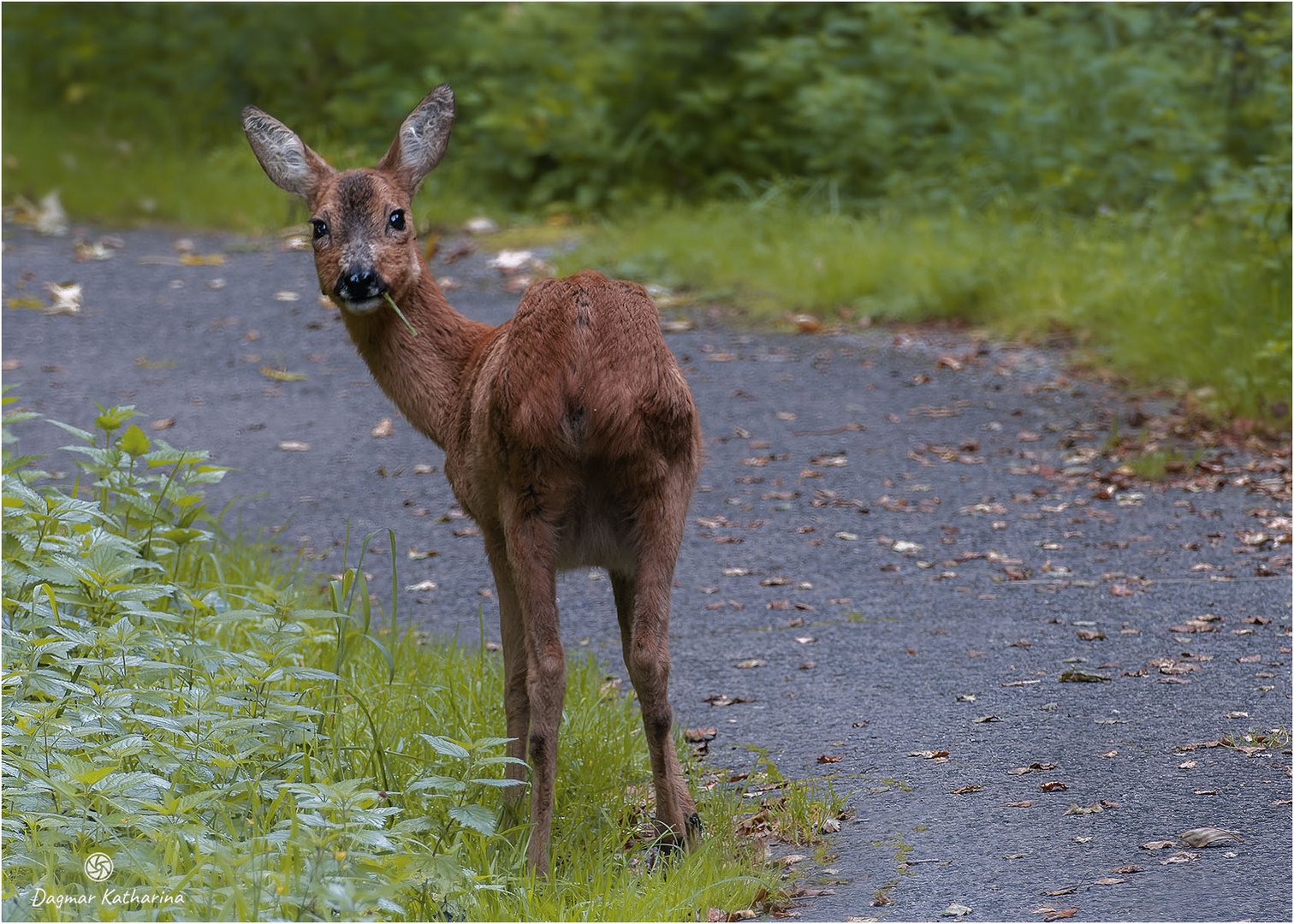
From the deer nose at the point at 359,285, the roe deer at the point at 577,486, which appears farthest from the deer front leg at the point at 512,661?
the deer nose at the point at 359,285

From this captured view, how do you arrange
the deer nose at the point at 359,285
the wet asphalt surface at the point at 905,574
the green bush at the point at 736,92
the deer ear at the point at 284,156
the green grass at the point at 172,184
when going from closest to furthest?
the wet asphalt surface at the point at 905,574 < the deer nose at the point at 359,285 < the deer ear at the point at 284,156 < the green bush at the point at 736,92 < the green grass at the point at 172,184

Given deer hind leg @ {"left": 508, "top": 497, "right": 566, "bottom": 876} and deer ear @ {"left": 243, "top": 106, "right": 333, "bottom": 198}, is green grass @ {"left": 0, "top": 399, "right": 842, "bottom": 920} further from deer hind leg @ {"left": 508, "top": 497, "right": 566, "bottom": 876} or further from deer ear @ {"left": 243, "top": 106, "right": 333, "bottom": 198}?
deer ear @ {"left": 243, "top": 106, "right": 333, "bottom": 198}

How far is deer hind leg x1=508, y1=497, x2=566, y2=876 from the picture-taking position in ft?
13.3

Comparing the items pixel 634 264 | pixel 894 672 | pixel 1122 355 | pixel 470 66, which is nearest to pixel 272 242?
pixel 470 66

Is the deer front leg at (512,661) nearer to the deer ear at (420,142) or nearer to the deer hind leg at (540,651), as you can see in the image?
the deer hind leg at (540,651)

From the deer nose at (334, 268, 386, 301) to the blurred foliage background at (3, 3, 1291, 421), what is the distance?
531 centimetres

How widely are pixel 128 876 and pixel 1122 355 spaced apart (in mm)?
7205

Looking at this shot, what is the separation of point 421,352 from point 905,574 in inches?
104

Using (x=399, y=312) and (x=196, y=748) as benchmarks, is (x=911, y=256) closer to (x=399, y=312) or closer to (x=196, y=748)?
(x=399, y=312)

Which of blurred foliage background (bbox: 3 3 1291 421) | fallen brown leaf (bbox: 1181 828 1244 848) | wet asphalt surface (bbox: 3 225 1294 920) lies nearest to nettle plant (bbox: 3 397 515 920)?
wet asphalt surface (bbox: 3 225 1294 920)

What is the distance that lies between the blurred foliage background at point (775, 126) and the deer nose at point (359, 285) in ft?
17.4

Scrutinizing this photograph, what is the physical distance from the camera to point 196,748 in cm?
402

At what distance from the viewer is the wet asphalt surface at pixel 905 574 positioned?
167 inches

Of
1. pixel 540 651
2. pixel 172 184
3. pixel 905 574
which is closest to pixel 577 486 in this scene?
pixel 540 651
